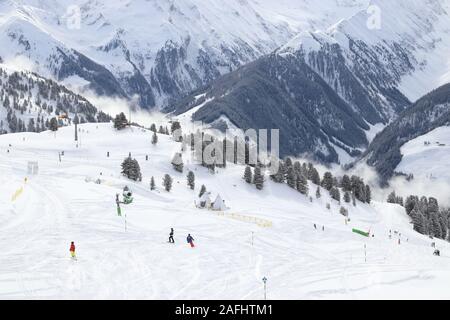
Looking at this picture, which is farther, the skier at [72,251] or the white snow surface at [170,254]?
the skier at [72,251]

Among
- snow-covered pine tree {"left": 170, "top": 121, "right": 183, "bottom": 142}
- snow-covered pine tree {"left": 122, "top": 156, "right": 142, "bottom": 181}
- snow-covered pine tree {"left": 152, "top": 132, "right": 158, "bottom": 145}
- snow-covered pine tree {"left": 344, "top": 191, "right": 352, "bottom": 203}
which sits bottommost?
snow-covered pine tree {"left": 344, "top": 191, "right": 352, "bottom": 203}

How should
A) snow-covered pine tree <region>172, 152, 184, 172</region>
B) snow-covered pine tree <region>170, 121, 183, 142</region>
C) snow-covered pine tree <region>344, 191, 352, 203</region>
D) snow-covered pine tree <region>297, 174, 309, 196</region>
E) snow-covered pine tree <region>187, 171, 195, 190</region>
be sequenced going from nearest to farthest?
snow-covered pine tree <region>187, 171, 195, 190</region> → snow-covered pine tree <region>172, 152, 184, 172</region> → snow-covered pine tree <region>297, 174, 309, 196</region> → snow-covered pine tree <region>344, 191, 352, 203</region> → snow-covered pine tree <region>170, 121, 183, 142</region>

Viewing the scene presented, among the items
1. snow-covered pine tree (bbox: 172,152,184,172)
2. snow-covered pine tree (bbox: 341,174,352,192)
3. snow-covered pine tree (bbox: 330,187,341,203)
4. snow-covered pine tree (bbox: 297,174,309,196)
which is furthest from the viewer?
snow-covered pine tree (bbox: 341,174,352,192)

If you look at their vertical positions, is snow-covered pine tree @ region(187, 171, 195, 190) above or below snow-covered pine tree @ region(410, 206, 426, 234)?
above

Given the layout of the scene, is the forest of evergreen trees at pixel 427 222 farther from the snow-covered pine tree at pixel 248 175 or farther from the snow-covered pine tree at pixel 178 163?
the snow-covered pine tree at pixel 178 163

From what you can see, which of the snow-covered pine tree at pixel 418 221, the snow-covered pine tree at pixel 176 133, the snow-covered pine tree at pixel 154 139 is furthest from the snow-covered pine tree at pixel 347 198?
the snow-covered pine tree at pixel 154 139

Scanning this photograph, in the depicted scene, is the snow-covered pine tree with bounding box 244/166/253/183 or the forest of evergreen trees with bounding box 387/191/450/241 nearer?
the snow-covered pine tree with bounding box 244/166/253/183

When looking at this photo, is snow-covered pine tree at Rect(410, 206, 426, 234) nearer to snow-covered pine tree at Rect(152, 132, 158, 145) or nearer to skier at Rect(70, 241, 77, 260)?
snow-covered pine tree at Rect(152, 132, 158, 145)

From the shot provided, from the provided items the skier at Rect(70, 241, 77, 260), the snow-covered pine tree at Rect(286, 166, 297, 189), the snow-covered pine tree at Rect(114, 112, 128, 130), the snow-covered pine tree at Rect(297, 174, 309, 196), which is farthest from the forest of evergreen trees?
the skier at Rect(70, 241, 77, 260)
